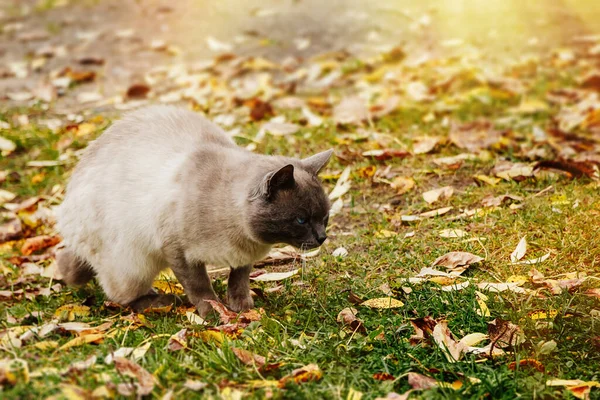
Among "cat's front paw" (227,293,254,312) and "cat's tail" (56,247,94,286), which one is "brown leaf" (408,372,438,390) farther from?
"cat's tail" (56,247,94,286)

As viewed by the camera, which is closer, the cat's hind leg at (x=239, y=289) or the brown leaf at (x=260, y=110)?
the cat's hind leg at (x=239, y=289)

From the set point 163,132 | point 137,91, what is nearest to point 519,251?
point 163,132

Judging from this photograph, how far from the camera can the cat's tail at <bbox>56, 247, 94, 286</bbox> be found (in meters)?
3.76

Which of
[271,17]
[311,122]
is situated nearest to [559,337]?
[311,122]

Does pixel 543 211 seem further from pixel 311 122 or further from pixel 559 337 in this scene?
pixel 311 122

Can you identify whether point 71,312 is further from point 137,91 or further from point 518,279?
point 137,91

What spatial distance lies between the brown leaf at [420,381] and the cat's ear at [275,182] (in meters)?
0.97

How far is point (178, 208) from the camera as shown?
3.30 metres

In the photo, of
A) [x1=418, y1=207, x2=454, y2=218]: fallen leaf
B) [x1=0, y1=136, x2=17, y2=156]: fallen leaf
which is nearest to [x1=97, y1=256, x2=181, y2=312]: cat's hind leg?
[x1=418, y1=207, x2=454, y2=218]: fallen leaf

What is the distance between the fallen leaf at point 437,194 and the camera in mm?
4262

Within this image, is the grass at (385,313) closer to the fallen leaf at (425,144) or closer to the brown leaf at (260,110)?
the fallen leaf at (425,144)

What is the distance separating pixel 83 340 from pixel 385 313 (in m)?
1.34

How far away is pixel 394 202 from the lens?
14.4 feet

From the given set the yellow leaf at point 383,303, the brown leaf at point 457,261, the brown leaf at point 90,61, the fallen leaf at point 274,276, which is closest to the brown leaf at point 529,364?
the yellow leaf at point 383,303
